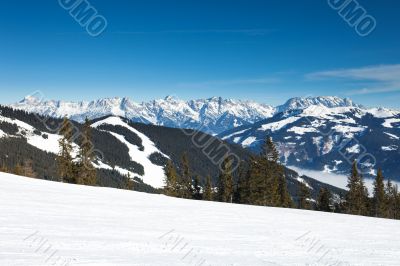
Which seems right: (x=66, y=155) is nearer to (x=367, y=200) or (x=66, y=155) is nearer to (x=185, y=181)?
(x=185, y=181)

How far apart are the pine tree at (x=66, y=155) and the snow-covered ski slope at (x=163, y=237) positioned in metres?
31.3

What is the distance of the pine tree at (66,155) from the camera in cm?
6166

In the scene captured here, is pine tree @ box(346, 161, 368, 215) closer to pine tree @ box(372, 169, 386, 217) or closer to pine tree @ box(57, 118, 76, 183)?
pine tree @ box(372, 169, 386, 217)

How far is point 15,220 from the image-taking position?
19359 millimetres

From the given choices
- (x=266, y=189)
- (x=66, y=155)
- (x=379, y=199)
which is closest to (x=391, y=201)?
(x=379, y=199)

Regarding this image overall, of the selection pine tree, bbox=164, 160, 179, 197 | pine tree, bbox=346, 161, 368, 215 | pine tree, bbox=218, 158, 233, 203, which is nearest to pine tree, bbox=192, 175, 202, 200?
pine tree, bbox=164, 160, 179, 197

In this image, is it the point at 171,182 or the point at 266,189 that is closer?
the point at 266,189

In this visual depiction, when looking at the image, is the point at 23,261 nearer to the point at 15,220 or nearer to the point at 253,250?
the point at 15,220

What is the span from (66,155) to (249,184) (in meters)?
28.0

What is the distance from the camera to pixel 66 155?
62781 mm
